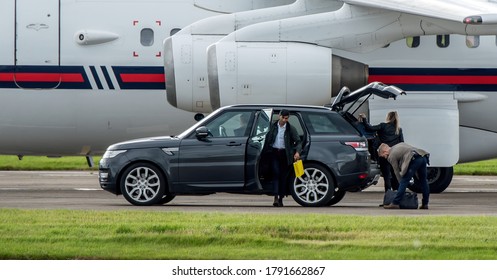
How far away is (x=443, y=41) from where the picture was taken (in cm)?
2373

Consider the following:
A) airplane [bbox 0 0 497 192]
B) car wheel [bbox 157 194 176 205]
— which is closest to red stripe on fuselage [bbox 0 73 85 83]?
airplane [bbox 0 0 497 192]

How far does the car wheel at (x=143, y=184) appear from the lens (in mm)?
19656

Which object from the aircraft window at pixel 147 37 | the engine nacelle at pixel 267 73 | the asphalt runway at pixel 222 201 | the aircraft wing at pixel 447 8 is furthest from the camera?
the aircraft window at pixel 147 37

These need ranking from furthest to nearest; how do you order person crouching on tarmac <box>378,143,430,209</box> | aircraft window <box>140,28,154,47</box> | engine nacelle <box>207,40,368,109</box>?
aircraft window <box>140,28,154,47</box> < engine nacelle <box>207,40,368,109</box> < person crouching on tarmac <box>378,143,430,209</box>

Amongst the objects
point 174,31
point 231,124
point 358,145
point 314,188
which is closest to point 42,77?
point 174,31

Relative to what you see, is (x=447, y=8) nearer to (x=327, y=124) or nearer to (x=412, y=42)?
(x=412, y=42)

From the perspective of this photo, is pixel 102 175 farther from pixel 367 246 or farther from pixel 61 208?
pixel 367 246

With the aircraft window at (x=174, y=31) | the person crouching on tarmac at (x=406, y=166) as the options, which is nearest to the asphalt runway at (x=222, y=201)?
the person crouching on tarmac at (x=406, y=166)

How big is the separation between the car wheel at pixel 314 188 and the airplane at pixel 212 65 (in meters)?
3.66

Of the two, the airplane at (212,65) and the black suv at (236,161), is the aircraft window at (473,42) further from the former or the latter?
the black suv at (236,161)

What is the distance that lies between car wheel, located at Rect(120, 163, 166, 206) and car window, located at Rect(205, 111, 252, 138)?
1075 mm

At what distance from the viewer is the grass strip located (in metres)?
13.5

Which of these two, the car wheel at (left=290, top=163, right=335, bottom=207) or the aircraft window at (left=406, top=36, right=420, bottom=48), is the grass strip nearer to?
the car wheel at (left=290, top=163, right=335, bottom=207)

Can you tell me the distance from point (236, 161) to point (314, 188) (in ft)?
3.98
